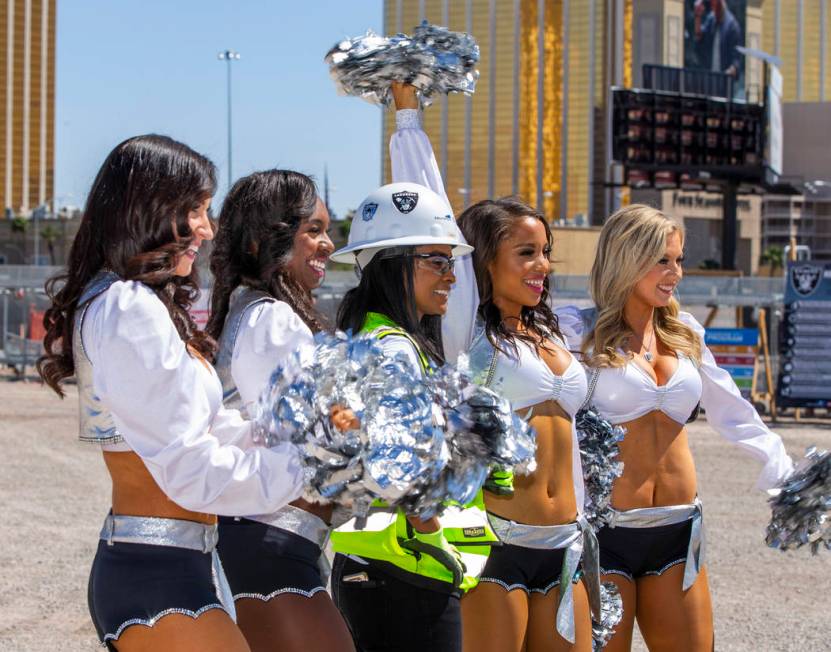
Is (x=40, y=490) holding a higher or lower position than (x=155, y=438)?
lower

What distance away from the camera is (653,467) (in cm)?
439

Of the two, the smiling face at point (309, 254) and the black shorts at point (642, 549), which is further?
the black shorts at point (642, 549)

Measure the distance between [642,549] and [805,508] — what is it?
0.55 m

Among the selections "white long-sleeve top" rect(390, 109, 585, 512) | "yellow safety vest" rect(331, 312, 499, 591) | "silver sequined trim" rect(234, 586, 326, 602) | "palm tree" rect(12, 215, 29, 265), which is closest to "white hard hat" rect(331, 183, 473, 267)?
"yellow safety vest" rect(331, 312, 499, 591)

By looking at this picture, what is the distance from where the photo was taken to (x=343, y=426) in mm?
2564

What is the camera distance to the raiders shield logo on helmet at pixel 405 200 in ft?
11.0

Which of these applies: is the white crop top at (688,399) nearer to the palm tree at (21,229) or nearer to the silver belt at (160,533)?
the silver belt at (160,533)

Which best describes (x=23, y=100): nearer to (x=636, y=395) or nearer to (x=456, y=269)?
(x=636, y=395)

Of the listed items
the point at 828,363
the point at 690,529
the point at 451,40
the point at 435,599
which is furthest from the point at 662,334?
the point at 828,363

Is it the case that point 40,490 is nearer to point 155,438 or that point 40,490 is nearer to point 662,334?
point 662,334

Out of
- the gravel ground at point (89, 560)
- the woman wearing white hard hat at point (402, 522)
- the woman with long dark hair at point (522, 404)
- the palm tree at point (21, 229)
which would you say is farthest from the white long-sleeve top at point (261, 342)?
the palm tree at point (21, 229)

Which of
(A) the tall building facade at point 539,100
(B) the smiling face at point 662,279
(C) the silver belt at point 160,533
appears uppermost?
(A) the tall building facade at point 539,100

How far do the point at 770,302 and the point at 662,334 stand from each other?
52.9ft

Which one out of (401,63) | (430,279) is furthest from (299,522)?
(401,63)
